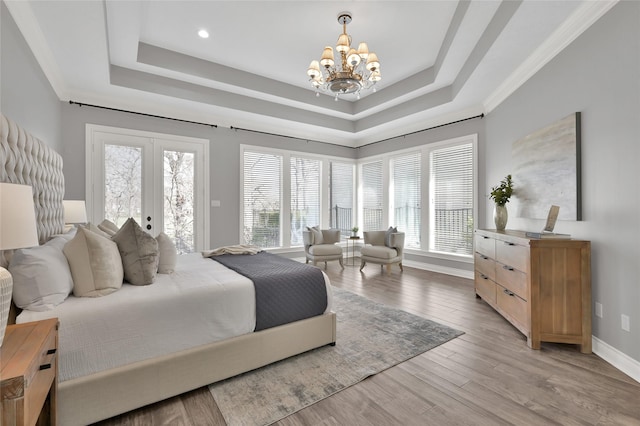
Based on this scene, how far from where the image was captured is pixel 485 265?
3.49 meters

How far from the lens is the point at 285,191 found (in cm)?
593

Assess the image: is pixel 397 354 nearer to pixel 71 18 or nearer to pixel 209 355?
pixel 209 355

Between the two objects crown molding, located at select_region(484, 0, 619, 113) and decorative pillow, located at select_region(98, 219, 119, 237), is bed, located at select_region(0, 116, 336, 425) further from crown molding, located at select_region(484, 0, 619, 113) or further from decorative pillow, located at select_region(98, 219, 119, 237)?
crown molding, located at select_region(484, 0, 619, 113)

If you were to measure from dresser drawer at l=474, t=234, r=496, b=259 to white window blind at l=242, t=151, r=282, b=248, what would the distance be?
3.56 meters

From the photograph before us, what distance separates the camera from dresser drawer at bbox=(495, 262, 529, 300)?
258cm

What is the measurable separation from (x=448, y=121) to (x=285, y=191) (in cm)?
326

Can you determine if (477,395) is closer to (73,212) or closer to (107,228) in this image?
(107,228)

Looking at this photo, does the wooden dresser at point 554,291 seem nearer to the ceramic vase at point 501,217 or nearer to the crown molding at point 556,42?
the ceramic vase at point 501,217

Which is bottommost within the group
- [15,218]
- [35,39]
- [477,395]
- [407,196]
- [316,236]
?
[477,395]

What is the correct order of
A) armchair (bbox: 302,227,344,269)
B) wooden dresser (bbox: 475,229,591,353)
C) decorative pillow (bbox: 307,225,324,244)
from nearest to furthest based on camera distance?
1. wooden dresser (bbox: 475,229,591,353)
2. armchair (bbox: 302,227,344,269)
3. decorative pillow (bbox: 307,225,324,244)

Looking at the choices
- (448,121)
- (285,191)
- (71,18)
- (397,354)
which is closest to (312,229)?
(285,191)

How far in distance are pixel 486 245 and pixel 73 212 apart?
15.4 ft

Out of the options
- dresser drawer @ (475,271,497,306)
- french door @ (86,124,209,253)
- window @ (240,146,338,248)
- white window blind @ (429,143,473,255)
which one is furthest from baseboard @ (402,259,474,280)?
french door @ (86,124,209,253)

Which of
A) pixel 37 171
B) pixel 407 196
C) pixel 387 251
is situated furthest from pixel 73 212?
pixel 407 196
